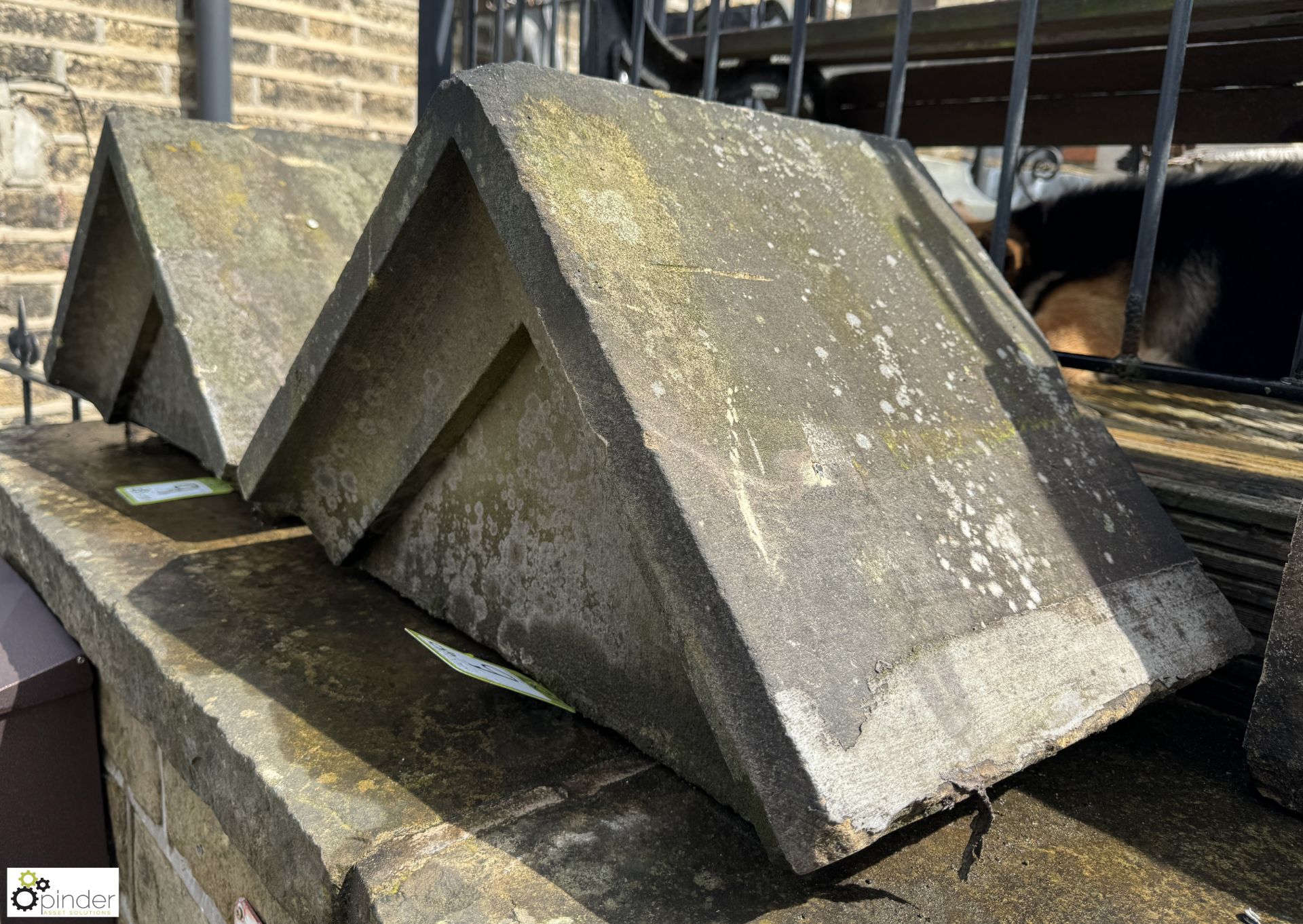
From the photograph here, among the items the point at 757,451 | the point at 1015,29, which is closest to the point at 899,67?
the point at 1015,29

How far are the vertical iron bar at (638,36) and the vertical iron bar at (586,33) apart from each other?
0.24 metres

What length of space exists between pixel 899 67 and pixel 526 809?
1.96 m

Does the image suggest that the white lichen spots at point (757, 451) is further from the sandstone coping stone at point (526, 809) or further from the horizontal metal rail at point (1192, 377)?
the horizontal metal rail at point (1192, 377)

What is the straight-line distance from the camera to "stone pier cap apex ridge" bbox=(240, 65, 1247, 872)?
104cm

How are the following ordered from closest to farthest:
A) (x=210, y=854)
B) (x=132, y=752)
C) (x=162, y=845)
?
(x=210, y=854) < (x=162, y=845) < (x=132, y=752)

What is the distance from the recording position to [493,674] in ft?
4.72

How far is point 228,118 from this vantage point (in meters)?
4.55

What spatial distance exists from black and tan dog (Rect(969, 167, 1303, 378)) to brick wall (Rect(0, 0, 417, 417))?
3.46 metres

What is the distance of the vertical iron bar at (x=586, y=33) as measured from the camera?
3.24 m

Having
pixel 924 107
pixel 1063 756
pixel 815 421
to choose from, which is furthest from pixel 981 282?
pixel 924 107

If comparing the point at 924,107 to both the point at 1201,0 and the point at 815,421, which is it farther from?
the point at 815,421

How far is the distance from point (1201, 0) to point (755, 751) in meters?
2.21

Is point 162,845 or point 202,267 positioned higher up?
point 202,267

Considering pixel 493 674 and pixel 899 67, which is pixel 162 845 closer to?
pixel 493 674
